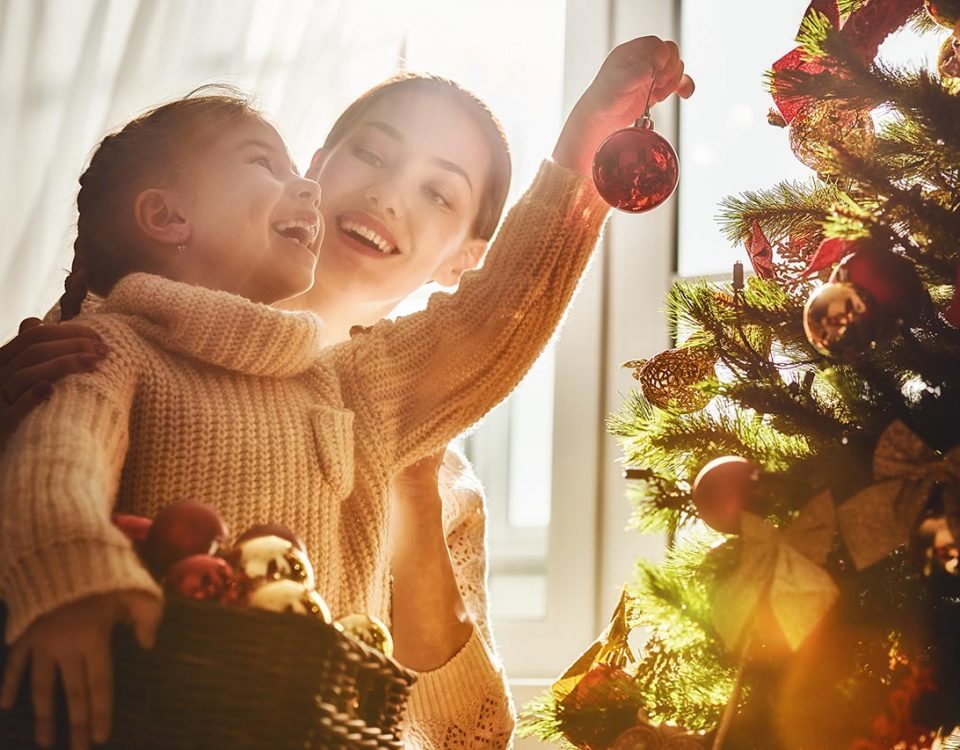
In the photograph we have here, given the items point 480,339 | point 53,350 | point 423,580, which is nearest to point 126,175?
point 53,350

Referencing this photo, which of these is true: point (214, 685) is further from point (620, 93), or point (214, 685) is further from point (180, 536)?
point (620, 93)

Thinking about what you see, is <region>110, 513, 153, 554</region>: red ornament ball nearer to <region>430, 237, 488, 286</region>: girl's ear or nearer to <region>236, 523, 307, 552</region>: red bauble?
<region>236, 523, 307, 552</region>: red bauble

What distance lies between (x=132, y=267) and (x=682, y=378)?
1.86 ft

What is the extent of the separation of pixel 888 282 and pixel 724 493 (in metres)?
0.19

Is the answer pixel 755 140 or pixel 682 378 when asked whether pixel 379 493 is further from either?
pixel 755 140

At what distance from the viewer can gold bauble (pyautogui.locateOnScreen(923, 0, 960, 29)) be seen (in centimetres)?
86

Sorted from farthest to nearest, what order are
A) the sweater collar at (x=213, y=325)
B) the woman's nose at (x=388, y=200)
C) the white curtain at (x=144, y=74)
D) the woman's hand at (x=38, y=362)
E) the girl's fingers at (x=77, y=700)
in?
the white curtain at (x=144, y=74) → the woman's nose at (x=388, y=200) → the sweater collar at (x=213, y=325) → the woman's hand at (x=38, y=362) → the girl's fingers at (x=77, y=700)

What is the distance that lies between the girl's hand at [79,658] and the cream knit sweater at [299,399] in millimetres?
74

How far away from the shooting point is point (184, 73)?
1783 mm

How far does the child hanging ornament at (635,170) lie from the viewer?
0.93 meters

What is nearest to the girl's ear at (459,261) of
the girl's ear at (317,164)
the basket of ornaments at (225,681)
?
the girl's ear at (317,164)

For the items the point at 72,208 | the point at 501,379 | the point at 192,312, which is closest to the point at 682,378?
the point at 501,379

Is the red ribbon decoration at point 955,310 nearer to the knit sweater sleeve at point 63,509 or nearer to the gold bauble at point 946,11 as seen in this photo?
the gold bauble at point 946,11

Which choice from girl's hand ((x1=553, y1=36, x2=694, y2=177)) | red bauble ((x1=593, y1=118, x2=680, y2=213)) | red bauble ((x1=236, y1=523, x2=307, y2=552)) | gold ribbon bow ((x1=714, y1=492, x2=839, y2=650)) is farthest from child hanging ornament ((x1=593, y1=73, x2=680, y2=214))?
red bauble ((x1=236, y1=523, x2=307, y2=552))
